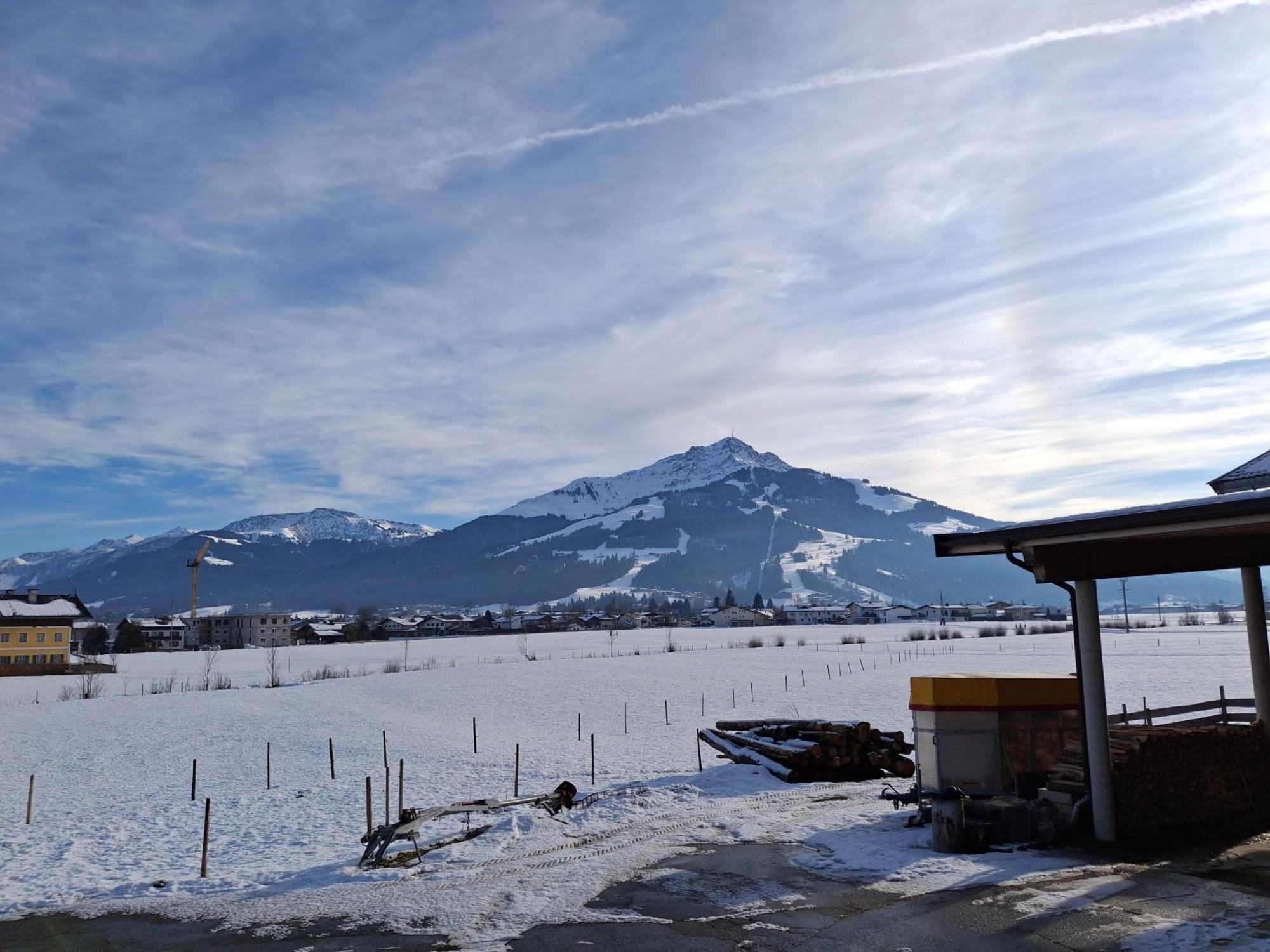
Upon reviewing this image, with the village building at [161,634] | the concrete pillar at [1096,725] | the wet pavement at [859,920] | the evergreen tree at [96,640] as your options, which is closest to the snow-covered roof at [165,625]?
the village building at [161,634]

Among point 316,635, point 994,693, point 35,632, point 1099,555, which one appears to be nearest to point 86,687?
point 35,632

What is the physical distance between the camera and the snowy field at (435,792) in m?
12.4

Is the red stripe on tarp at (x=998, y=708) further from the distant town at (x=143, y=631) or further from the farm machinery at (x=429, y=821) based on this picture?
the distant town at (x=143, y=631)

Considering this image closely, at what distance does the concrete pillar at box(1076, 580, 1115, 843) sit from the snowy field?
123 cm

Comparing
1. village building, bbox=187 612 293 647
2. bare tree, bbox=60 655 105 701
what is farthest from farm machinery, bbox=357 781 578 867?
village building, bbox=187 612 293 647

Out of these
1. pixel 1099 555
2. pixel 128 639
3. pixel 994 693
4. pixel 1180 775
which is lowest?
pixel 128 639

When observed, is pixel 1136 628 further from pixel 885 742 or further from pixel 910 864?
pixel 910 864

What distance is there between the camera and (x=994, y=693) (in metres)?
15.0

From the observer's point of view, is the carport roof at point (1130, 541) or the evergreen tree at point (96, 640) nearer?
the carport roof at point (1130, 541)

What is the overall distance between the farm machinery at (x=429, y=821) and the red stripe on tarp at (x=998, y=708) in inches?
268

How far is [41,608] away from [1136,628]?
4911 inches

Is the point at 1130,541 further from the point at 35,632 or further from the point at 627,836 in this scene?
the point at 35,632

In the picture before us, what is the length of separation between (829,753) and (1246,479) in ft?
32.3

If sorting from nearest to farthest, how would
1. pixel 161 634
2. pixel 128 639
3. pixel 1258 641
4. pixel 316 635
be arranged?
pixel 1258 641, pixel 128 639, pixel 316 635, pixel 161 634
